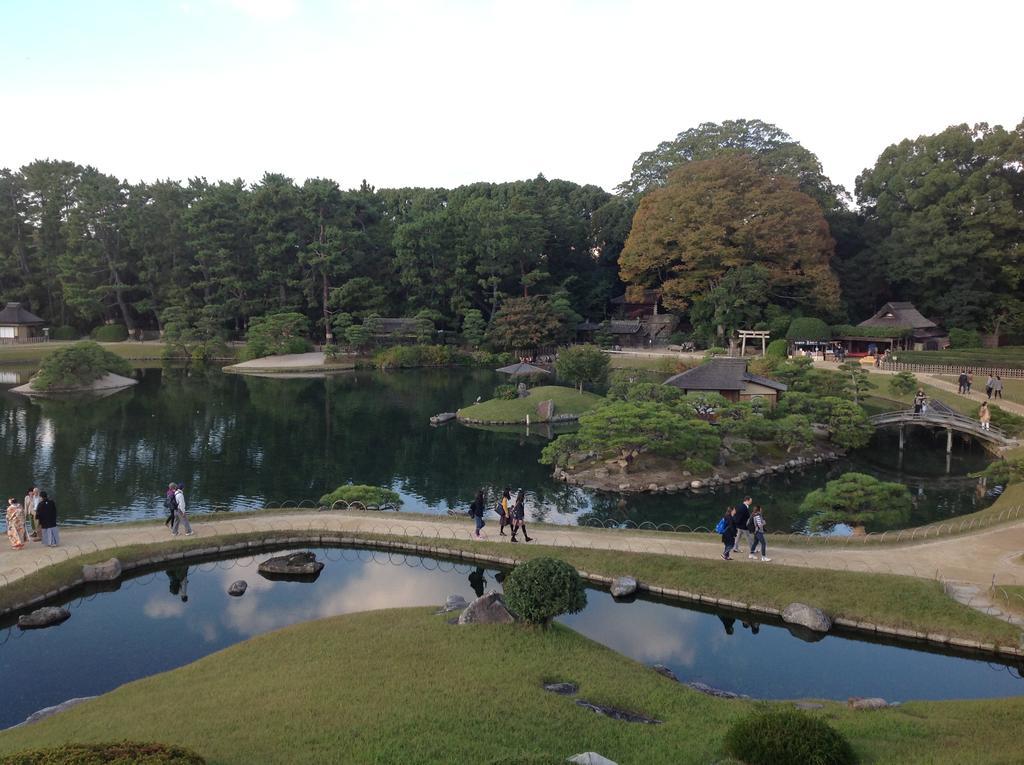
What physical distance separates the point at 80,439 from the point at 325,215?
41808 mm

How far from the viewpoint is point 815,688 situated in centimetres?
1283

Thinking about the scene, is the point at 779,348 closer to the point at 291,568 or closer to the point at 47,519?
the point at 291,568

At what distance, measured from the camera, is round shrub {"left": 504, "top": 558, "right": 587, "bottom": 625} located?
12477mm

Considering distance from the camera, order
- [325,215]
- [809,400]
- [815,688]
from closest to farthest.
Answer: [815,688] < [809,400] < [325,215]

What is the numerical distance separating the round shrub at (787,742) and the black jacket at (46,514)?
1612 centimetres

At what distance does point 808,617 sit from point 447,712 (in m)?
8.48

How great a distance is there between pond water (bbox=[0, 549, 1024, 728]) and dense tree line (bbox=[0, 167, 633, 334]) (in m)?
50.4

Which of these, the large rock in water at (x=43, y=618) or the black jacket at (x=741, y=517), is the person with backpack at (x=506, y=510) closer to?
the black jacket at (x=741, y=517)

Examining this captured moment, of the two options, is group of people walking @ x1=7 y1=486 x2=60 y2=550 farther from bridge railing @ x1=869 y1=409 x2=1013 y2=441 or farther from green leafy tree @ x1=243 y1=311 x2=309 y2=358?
green leafy tree @ x1=243 y1=311 x2=309 y2=358

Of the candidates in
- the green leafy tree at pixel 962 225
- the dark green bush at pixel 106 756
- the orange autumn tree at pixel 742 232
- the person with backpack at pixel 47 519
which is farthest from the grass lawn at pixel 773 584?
the green leafy tree at pixel 962 225

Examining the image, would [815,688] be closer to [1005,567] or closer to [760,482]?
[1005,567]

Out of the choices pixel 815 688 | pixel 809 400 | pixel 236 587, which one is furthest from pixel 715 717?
pixel 809 400

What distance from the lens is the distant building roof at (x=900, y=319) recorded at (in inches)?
2162

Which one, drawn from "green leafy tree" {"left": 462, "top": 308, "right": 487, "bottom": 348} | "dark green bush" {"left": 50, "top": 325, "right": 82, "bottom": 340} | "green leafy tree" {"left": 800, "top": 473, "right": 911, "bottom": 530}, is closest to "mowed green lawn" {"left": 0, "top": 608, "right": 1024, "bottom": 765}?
"green leafy tree" {"left": 800, "top": 473, "right": 911, "bottom": 530}
